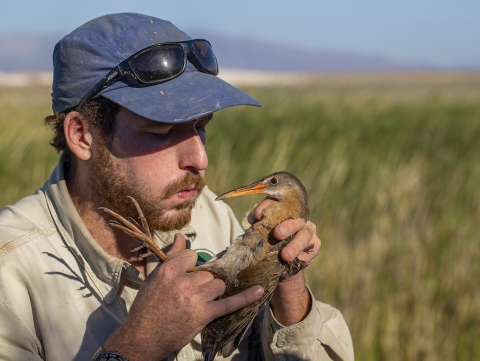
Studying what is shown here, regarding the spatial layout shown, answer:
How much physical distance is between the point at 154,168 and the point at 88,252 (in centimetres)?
39

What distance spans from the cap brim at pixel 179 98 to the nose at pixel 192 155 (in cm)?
15

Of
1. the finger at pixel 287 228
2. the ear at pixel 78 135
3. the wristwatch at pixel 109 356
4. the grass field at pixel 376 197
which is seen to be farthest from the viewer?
the grass field at pixel 376 197

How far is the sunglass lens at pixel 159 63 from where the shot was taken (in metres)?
2.26

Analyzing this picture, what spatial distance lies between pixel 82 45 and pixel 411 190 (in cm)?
414

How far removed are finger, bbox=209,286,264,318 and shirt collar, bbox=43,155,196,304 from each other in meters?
0.48

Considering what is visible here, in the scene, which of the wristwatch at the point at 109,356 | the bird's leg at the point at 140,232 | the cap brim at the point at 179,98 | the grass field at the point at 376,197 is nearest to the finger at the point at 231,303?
the wristwatch at the point at 109,356

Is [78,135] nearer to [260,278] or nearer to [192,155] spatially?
[192,155]

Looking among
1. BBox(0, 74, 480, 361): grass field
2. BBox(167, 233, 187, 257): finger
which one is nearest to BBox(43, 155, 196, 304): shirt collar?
BBox(167, 233, 187, 257): finger

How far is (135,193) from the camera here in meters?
2.29

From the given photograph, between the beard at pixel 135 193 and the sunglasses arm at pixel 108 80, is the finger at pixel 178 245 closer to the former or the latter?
the beard at pixel 135 193

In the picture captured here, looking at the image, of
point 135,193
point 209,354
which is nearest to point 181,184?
point 135,193

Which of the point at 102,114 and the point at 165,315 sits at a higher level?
the point at 102,114

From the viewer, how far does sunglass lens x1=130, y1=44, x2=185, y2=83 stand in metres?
2.26

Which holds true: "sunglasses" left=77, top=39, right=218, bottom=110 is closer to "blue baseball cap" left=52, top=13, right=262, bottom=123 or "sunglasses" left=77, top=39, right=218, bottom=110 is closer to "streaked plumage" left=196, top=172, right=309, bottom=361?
"blue baseball cap" left=52, top=13, right=262, bottom=123
